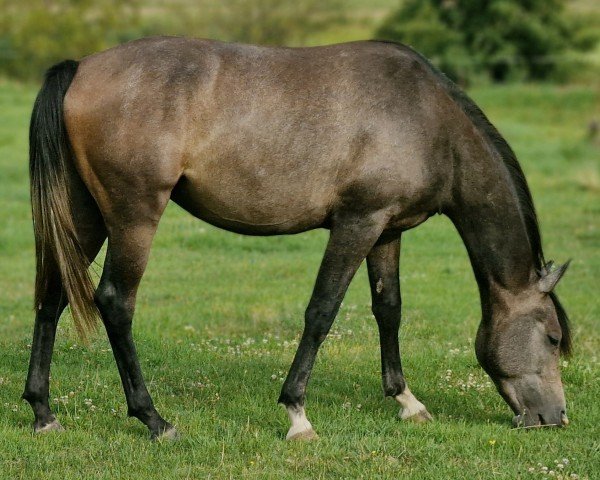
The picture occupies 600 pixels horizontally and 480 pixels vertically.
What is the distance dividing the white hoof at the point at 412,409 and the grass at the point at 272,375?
100 mm

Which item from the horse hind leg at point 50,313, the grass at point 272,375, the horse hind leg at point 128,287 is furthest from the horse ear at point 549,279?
the horse hind leg at point 50,313

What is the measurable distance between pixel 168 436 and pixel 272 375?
150 centimetres

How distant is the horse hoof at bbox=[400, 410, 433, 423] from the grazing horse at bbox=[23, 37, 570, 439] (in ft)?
1.76

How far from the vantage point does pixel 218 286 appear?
10.4 metres

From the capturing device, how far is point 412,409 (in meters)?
6.19

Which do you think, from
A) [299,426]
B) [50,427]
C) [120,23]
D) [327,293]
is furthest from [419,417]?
[120,23]

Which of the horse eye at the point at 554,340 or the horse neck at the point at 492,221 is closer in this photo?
the horse neck at the point at 492,221

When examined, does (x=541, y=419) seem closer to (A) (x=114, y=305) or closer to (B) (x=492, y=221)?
(B) (x=492, y=221)

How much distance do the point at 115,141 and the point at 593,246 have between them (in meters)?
8.88

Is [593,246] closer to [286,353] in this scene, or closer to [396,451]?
[286,353]

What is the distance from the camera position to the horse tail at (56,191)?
5.43 metres

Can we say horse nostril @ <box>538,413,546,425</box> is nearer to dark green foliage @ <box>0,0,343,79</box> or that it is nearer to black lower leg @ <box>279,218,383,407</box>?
black lower leg @ <box>279,218,383,407</box>

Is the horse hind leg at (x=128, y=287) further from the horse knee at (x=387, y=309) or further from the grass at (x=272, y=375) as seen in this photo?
the horse knee at (x=387, y=309)

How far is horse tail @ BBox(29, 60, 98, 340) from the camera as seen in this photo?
5426mm
